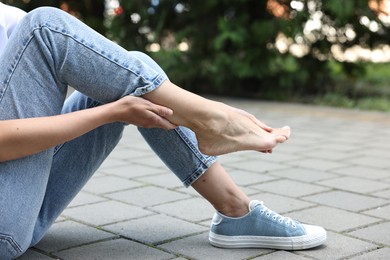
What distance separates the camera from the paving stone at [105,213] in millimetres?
2508

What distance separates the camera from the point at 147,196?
2900 mm

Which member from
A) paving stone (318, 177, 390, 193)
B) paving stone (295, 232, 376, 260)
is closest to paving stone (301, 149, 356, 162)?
paving stone (318, 177, 390, 193)

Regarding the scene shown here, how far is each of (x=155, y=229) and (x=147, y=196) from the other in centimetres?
55

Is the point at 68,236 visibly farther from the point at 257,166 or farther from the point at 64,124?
the point at 257,166

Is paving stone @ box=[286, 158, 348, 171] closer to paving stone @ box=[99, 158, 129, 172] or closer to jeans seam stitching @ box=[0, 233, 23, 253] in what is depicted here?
paving stone @ box=[99, 158, 129, 172]

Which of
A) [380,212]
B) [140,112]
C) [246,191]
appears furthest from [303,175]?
[140,112]

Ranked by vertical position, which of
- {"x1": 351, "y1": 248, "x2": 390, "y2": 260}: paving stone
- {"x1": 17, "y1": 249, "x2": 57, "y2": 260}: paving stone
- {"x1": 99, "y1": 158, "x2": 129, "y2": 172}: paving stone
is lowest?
{"x1": 99, "y1": 158, "x2": 129, "y2": 172}: paving stone

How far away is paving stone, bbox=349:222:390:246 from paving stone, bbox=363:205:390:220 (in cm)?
14

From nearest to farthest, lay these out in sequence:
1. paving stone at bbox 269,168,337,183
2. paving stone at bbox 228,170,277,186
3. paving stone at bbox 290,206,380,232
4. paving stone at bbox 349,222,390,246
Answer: paving stone at bbox 349,222,390,246
paving stone at bbox 290,206,380,232
paving stone at bbox 228,170,277,186
paving stone at bbox 269,168,337,183

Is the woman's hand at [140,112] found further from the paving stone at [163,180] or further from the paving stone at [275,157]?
the paving stone at [275,157]

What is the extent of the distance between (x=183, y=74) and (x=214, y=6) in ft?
2.66

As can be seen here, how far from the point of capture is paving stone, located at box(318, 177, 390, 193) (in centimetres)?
309

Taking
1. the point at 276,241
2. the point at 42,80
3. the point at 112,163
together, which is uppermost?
the point at 42,80

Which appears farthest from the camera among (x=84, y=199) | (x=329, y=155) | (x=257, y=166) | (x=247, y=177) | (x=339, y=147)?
(x=339, y=147)
